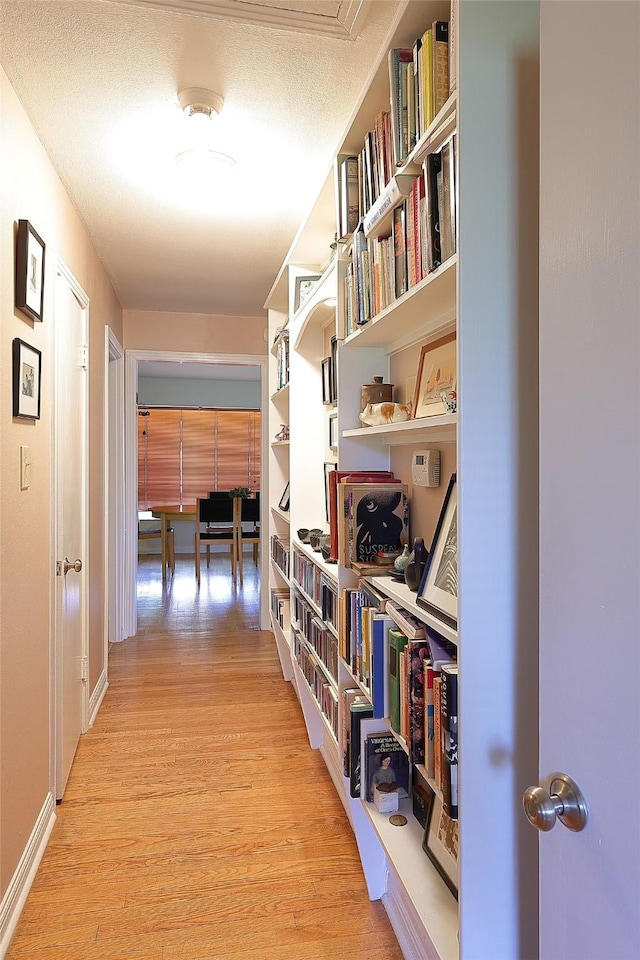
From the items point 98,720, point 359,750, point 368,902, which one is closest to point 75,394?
point 98,720

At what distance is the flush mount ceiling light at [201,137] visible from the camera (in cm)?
185

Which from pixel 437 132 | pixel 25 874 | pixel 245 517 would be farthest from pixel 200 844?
pixel 245 517

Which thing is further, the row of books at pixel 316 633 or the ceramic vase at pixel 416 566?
the row of books at pixel 316 633

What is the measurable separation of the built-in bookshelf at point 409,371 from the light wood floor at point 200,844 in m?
0.15

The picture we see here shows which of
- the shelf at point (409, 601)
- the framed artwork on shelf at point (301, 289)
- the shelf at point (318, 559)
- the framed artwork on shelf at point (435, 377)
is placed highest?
the framed artwork on shelf at point (301, 289)

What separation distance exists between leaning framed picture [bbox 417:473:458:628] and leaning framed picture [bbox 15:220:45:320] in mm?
1393

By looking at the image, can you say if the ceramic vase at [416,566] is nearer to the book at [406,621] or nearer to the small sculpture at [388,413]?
the book at [406,621]

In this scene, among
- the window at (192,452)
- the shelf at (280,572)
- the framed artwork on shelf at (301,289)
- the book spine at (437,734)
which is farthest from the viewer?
the window at (192,452)

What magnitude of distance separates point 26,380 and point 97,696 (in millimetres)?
1980

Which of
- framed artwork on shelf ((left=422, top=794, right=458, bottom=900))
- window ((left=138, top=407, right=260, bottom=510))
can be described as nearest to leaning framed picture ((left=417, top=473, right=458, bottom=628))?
framed artwork on shelf ((left=422, top=794, right=458, bottom=900))

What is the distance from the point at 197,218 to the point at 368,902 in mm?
2795

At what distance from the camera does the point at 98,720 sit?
120 inches

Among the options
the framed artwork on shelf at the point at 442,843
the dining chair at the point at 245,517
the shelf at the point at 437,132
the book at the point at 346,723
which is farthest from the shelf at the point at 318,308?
the dining chair at the point at 245,517
